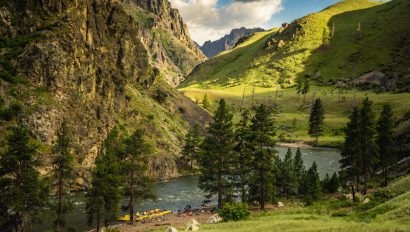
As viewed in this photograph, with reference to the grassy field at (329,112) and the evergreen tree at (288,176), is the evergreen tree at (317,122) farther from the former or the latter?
the evergreen tree at (288,176)

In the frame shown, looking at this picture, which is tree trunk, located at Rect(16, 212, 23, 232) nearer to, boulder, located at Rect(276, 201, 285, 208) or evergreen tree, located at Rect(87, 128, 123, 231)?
evergreen tree, located at Rect(87, 128, 123, 231)

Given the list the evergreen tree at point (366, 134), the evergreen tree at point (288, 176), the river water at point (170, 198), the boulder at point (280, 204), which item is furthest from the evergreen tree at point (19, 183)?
the evergreen tree at point (366, 134)

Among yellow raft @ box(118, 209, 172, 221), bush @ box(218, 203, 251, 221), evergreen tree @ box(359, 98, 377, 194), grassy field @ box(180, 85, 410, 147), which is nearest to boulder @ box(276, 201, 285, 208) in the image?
evergreen tree @ box(359, 98, 377, 194)

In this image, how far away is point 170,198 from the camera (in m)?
73.3

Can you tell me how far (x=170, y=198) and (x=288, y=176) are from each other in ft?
81.1

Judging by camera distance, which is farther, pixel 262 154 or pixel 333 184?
pixel 333 184

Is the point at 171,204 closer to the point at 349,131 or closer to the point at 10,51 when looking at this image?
the point at 349,131

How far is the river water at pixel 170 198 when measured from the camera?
182 ft

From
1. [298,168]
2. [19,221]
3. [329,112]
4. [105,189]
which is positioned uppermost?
[329,112]

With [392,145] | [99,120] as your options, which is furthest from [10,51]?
[392,145]

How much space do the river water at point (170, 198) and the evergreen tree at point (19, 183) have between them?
4740 mm

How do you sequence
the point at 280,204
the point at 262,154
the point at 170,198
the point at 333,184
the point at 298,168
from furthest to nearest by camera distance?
the point at 170,198
the point at 298,168
the point at 333,184
the point at 280,204
the point at 262,154

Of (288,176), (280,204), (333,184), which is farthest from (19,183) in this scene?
(333,184)

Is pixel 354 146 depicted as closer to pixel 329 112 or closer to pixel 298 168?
pixel 298 168
